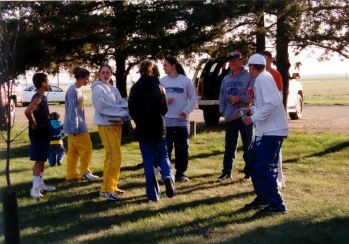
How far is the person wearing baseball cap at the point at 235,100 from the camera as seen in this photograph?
8148 millimetres

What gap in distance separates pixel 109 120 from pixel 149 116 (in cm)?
54

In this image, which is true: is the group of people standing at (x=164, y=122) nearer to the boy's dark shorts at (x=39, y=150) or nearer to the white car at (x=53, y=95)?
the boy's dark shorts at (x=39, y=150)

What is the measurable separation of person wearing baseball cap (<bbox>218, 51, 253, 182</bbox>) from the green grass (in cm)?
58

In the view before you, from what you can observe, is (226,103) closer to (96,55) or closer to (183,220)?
(183,220)

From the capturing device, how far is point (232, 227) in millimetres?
5973

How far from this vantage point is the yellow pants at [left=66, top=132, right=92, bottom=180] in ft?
29.0

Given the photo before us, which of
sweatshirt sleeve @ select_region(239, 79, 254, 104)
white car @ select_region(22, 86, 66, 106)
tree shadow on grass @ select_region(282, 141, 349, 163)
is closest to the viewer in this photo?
sweatshirt sleeve @ select_region(239, 79, 254, 104)

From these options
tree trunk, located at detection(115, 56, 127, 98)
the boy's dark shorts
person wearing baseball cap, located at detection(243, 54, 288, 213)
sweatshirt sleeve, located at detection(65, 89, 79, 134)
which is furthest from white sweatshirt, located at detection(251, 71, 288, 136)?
tree trunk, located at detection(115, 56, 127, 98)

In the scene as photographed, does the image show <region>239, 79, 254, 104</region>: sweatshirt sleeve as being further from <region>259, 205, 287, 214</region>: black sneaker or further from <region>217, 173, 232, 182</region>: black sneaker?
<region>259, 205, 287, 214</region>: black sneaker

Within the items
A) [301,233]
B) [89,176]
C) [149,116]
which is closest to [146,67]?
[149,116]

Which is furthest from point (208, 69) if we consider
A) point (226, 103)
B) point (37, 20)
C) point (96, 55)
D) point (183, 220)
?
point (183, 220)

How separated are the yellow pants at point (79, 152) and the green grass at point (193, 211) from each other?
24 cm

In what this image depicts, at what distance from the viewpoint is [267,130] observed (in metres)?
6.41

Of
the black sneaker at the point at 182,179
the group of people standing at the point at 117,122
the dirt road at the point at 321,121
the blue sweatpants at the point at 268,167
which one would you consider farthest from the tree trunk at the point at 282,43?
the blue sweatpants at the point at 268,167
